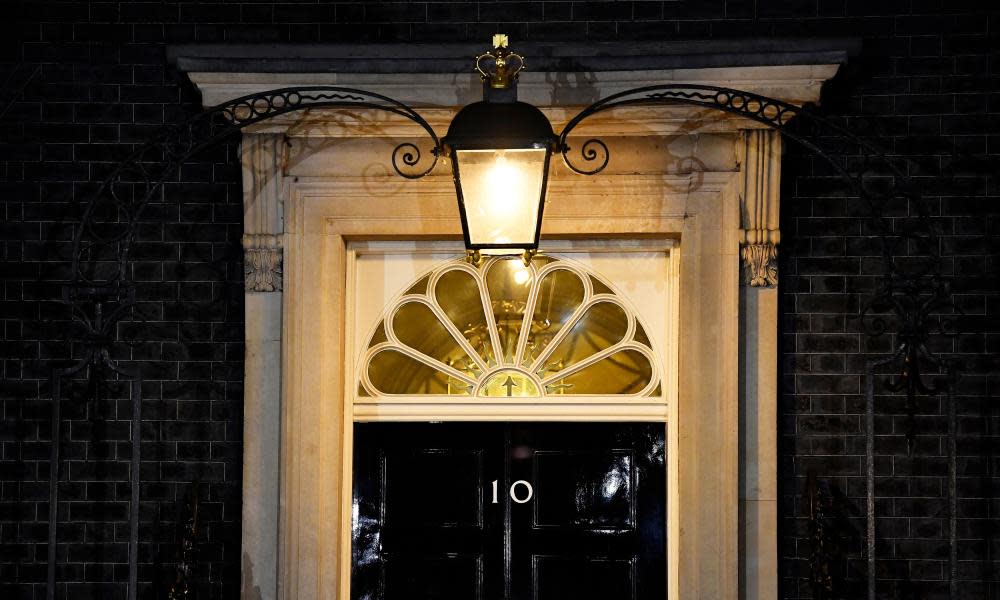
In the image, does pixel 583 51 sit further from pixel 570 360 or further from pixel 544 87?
pixel 570 360

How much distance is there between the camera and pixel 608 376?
6910 millimetres

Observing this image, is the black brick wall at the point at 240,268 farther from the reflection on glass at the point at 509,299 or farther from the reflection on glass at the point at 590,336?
the reflection on glass at the point at 509,299

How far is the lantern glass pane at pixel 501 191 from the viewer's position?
17.5ft

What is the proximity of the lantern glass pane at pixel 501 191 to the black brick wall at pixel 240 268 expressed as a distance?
5.69 feet

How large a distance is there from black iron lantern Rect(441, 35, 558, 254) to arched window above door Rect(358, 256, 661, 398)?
1550mm

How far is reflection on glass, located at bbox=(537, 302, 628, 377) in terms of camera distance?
693 cm

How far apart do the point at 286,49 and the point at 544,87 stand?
1424 millimetres

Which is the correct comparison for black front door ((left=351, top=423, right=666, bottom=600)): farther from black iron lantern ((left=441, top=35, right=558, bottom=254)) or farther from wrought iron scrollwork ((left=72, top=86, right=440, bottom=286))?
black iron lantern ((left=441, top=35, right=558, bottom=254))

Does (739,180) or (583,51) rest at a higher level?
(583,51)

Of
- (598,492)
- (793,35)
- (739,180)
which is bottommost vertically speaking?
(598,492)

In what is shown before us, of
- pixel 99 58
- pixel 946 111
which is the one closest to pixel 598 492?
pixel 946 111

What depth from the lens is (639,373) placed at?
6.91 metres

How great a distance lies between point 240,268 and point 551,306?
1.78m

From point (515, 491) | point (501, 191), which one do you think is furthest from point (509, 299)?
point (501, 191)
